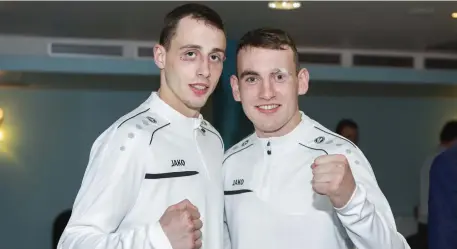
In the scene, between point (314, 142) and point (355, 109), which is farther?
point (355, 109)

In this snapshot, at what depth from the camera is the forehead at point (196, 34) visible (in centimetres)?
188

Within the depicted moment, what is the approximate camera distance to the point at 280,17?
5.07 metres

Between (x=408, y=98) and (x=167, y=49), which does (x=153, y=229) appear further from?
(x=408, y=98)

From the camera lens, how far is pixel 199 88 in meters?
1.91

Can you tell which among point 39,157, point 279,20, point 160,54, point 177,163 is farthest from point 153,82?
point 177,163

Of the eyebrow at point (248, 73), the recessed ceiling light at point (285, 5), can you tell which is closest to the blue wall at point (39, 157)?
the recessed ceiling light at point (285, 5)

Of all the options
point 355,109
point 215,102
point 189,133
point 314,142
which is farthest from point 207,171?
point 355,109

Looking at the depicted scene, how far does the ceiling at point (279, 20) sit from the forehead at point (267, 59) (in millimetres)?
2541

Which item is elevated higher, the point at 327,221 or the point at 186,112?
the point at 186,112

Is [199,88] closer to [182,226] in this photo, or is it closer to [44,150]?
[182,226]

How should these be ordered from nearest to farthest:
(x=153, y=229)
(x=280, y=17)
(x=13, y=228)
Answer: (x=153, y=229)
(x=280, y=17)
(x=13, y=228)

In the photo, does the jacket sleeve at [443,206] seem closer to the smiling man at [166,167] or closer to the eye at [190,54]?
the smiling man at [166,167]

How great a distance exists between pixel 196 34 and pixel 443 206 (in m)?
1.58

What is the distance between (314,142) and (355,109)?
5640 millimetres
